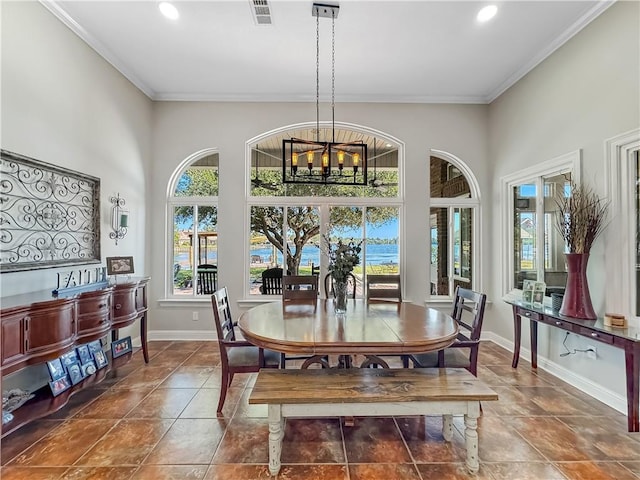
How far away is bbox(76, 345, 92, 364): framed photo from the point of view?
3.02 m

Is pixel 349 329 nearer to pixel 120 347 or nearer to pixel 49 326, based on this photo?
pixel 49 326

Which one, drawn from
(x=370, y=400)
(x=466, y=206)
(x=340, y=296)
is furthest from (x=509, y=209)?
(x=370, y=400)

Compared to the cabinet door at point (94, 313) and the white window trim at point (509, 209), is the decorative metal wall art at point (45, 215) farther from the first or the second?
the white window trim at point (509, 209)

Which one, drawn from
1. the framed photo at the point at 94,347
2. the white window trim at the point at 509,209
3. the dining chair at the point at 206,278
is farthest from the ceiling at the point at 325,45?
the framed photo at the point at 94,347

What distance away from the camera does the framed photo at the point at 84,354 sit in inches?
119

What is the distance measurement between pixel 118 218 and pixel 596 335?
199 inches

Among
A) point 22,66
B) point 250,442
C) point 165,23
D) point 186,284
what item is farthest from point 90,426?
point 165,23

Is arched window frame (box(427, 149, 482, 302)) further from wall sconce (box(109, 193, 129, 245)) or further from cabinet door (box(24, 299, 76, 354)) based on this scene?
cabinet door (box(24, 299, 76, 354))

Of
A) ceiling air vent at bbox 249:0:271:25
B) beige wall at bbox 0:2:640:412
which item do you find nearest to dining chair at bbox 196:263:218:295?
beige wall at bbox 0:2:640:412

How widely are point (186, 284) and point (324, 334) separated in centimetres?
336

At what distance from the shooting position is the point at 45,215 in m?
2.92

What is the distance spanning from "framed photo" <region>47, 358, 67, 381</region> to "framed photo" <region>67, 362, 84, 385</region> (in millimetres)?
54

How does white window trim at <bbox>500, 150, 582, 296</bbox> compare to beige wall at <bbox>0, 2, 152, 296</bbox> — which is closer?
beige wall at <bbox>0, 2, 152, 296</bbox>

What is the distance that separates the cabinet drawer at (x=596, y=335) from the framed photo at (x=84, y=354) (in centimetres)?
449
